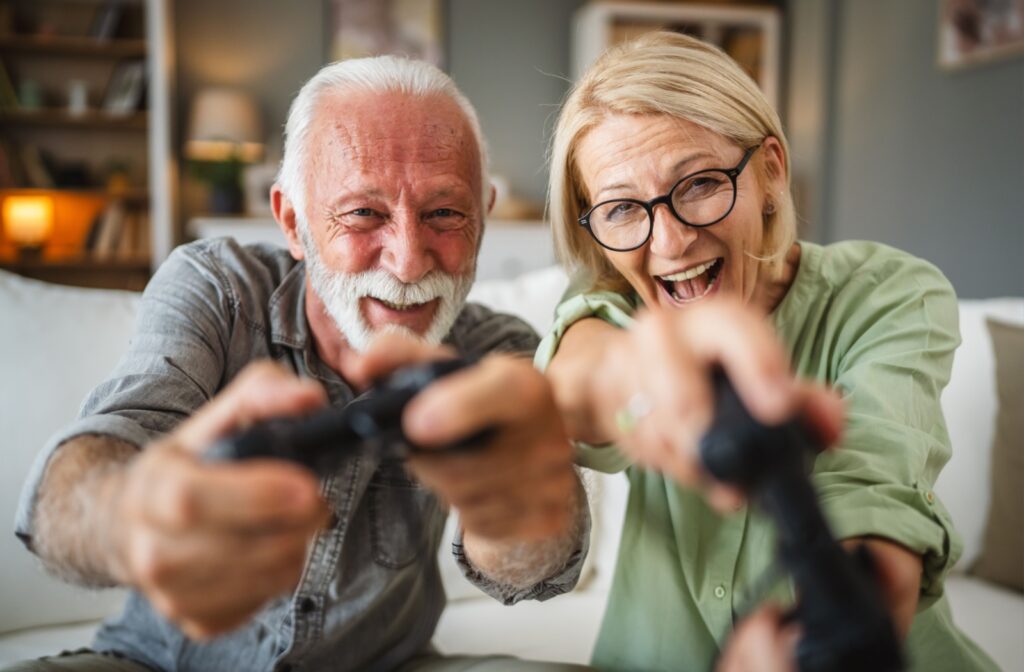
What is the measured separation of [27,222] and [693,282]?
416 cm

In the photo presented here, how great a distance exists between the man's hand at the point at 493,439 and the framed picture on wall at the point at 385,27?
15.0ft

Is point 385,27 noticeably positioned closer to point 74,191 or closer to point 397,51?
point 397,51

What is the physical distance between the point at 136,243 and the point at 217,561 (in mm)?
4561

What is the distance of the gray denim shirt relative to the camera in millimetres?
1054

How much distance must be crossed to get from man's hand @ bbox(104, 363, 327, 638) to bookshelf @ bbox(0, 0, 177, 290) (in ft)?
13.8

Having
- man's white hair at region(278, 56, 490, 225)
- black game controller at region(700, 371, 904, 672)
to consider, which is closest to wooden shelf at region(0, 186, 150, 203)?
man's white hair at region(278, 56, 490, 225)

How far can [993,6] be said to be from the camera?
3449mm

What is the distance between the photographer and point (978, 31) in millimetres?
3562

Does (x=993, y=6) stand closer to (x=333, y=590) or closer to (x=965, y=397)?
(x=965, y=397)

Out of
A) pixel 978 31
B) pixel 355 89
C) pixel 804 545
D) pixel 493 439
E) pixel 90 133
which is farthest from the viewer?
pixel 90 133

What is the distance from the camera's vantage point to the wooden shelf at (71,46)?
4.25 meters

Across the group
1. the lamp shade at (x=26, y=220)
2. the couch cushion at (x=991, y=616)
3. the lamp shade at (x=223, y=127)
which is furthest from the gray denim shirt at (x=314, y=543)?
the lamp shade at (x=26, y=220)

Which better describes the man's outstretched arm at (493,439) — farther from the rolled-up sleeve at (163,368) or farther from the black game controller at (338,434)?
the rolled-up sleeve at (163,368)

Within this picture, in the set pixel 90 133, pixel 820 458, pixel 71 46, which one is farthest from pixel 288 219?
pixel 90 133
